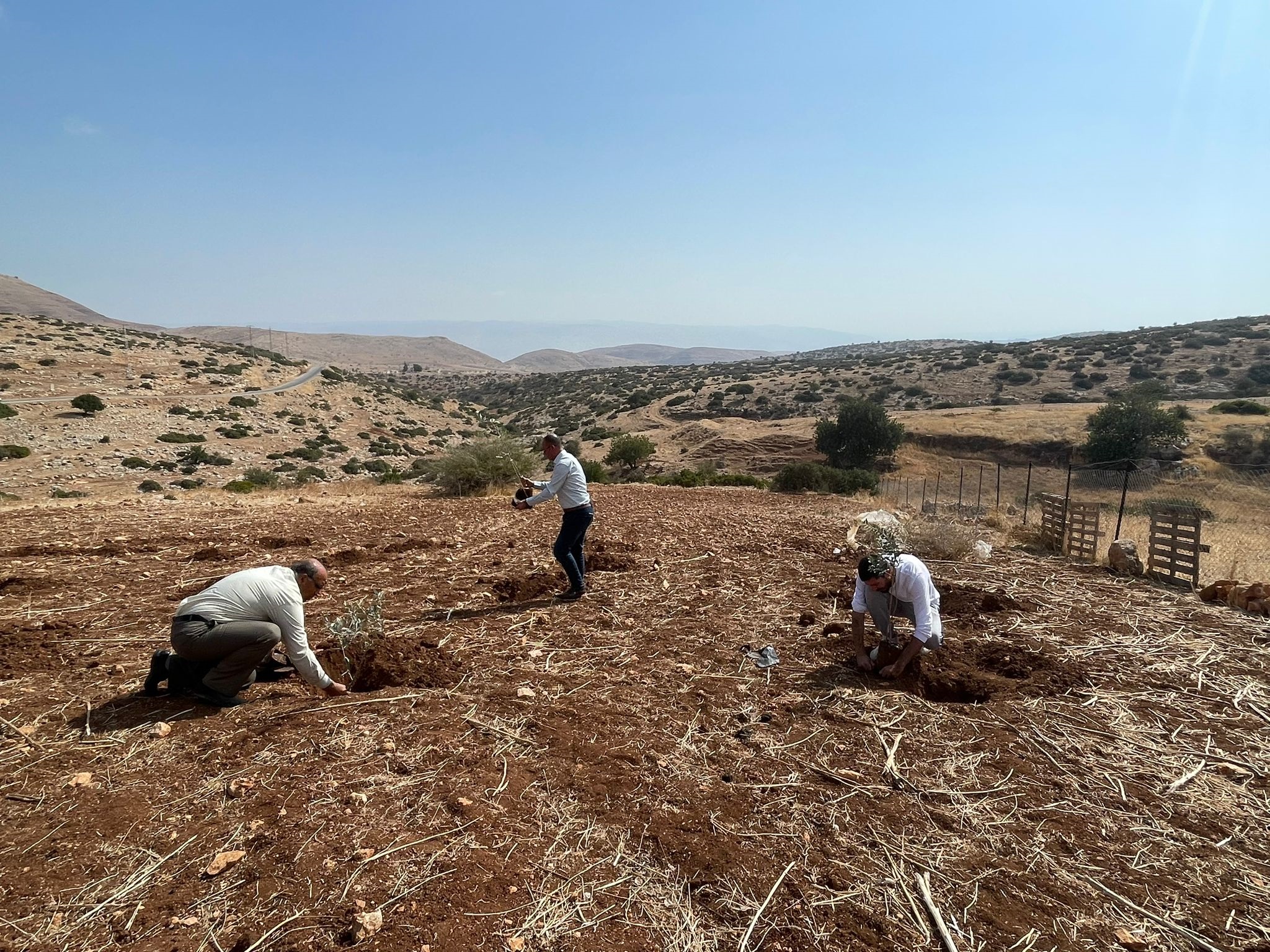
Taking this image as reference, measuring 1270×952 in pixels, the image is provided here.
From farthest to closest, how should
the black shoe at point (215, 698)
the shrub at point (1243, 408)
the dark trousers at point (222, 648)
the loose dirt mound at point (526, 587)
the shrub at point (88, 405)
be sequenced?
the shrub at point (88, 405) → the shrub at point (1243, 408) → the loose dirt mound at point (526, 587) → the black shoe at point (215, 698) → the dark trousers at point (222, 648)

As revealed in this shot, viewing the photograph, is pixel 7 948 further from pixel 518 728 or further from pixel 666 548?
pixel 666 548

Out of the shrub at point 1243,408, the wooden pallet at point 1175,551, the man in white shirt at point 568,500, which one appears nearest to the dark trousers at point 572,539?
the man in white shirt at point 568,500

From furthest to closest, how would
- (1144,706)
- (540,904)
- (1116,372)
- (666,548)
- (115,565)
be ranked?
(1116,372)
(666,548)
(115,565)
(1144,706)
(540,904)

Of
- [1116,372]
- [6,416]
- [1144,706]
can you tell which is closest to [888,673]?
[1144,706]

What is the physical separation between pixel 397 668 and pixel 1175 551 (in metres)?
9.26

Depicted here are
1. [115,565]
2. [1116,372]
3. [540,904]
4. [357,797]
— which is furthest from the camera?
[1116,372]

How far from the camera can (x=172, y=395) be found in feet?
125

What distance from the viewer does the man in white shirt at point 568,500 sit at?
7020 mm

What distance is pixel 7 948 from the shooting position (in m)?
2.67

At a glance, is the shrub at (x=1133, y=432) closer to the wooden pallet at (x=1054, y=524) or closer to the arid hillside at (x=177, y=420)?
the wooden pallet at (x=1054, y=524)

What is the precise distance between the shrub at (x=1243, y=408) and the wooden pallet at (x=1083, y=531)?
29363 millimetres

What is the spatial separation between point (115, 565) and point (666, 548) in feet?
23.2

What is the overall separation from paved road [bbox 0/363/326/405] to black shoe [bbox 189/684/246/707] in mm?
35898

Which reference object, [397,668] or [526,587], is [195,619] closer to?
[397,668]
